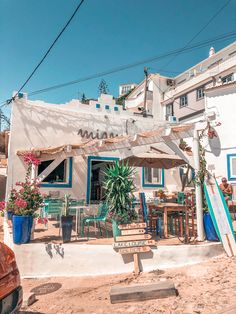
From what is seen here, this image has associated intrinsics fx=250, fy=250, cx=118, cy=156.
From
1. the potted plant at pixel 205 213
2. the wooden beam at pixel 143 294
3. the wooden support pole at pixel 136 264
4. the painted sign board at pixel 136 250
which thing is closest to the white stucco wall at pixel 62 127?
the painted sign board at pixel 136 250

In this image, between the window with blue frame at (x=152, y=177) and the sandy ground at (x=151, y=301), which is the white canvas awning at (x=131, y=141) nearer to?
the sandy ground at (x=151, y=301)

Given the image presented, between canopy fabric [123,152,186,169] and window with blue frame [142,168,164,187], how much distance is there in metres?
2.62

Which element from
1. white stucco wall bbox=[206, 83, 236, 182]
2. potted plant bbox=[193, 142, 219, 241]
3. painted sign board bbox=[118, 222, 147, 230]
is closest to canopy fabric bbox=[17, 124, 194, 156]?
potted plant bbox=[193, 142, 219, 241]

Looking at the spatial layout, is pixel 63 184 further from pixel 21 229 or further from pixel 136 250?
pixel 136 250

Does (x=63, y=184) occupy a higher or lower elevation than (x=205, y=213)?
higher

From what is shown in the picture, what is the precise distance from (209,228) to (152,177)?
6783mm

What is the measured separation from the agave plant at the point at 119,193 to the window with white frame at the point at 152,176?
654 centimetres

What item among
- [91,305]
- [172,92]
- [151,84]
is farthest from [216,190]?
[151,84]

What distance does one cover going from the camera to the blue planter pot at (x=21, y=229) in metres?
5.76

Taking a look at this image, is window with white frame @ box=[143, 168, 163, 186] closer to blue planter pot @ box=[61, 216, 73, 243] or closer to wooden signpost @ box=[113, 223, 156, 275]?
wooden signpost @ box=[113, 223, 156, 275]

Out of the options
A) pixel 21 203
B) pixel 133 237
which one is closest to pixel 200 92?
pixel 133 237

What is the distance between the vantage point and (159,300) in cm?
426

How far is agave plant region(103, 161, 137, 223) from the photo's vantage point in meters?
6.03

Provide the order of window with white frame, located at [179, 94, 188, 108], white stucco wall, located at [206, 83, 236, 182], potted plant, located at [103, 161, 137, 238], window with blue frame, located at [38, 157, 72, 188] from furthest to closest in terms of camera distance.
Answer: window with white frame, located at [179, 94, 188, 108] → white stucco wall, located at [206, 83, 236, 182] → window with blue frame, located at [38, 157, 72, 188] → potted plant, located at [103, 161, 137, 238]
